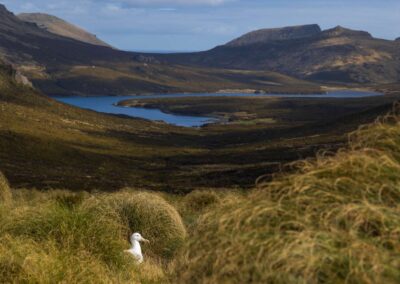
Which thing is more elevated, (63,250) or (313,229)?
(313,229)

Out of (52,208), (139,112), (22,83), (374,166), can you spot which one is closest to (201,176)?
(52,208)

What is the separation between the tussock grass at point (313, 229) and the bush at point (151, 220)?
653cm

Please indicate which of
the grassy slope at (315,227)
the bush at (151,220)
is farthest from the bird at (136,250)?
the grassy slope at (315,227)

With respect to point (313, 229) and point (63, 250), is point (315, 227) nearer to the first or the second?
point (313, 229)

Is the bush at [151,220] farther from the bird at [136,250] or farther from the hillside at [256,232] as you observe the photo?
the bird at [136,250]

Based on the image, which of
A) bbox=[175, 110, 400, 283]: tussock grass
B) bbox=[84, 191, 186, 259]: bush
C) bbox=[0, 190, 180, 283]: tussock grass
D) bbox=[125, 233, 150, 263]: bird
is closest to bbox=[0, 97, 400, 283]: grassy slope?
bbox=[175, 110, 400, 283]: tussock grass

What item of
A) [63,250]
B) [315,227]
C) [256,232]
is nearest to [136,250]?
[63,250]

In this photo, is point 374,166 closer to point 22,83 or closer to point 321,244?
point 321,244

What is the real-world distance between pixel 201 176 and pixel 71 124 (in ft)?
180

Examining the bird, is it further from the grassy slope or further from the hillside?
the grassy slope

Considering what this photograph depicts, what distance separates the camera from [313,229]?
4.53 m

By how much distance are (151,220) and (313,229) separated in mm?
7947

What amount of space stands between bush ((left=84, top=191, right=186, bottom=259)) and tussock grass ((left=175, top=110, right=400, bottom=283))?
653 cm

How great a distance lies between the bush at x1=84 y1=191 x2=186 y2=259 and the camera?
472 inches
